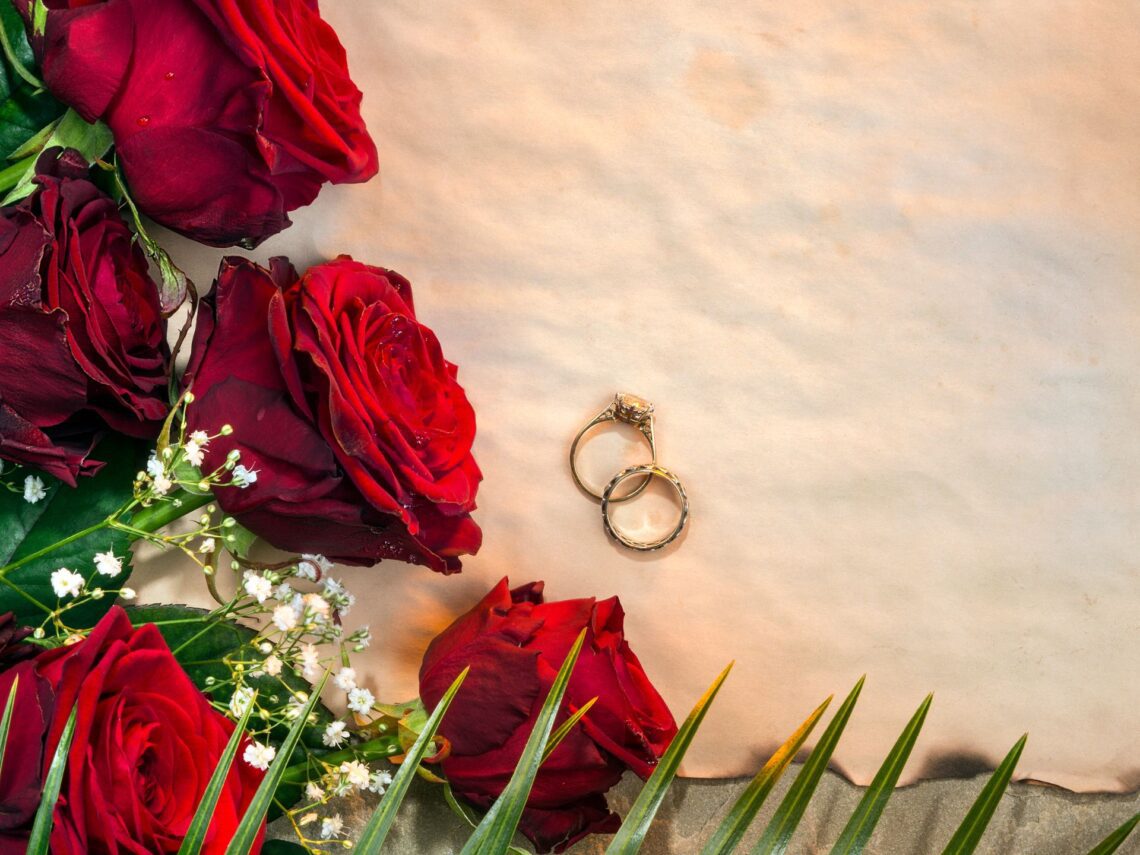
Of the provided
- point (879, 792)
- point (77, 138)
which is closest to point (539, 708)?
point (879, 792)

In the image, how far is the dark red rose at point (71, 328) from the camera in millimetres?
519

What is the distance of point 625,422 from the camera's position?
0.74m

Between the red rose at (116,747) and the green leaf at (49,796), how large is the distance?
18mm

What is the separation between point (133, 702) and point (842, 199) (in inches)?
21.3

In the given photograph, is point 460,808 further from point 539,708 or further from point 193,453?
point 193,453

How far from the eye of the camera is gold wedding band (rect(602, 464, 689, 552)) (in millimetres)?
740

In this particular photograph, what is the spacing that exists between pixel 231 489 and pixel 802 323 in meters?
0.40

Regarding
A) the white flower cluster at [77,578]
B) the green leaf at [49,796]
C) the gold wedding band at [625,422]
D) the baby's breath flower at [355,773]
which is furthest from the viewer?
the gold wedding band at [625,422]

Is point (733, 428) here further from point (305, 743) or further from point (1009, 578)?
point (305, 743)

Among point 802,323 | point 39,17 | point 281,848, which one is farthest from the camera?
point 802,323

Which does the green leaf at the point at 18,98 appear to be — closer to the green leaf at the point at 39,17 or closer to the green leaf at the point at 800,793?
the green leaf at the point at 39,17

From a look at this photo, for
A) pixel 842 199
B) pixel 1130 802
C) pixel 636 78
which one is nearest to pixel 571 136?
pixel 636 78

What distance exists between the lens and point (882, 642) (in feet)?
2.53

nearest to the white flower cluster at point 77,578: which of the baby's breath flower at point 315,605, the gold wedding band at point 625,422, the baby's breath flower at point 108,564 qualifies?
the baby's breath flower at point 108,564
